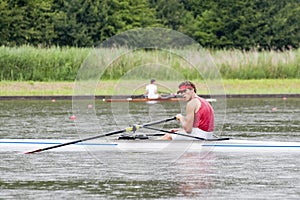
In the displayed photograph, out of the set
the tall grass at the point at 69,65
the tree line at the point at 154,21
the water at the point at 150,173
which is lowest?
the water at the point at 150,173

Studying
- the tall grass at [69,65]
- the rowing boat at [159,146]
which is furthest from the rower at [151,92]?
the rowing boat at [159,146]

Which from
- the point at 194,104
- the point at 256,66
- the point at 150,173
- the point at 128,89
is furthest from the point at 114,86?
the point at 150,173

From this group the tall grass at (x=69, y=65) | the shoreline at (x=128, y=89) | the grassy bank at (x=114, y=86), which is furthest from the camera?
the tall grass at (x=69, y=65)

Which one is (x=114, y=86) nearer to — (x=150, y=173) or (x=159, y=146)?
(x=159, y=146)

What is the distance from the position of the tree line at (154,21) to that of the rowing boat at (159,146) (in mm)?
44007

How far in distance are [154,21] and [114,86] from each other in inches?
1094

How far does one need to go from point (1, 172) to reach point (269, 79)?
33.7m

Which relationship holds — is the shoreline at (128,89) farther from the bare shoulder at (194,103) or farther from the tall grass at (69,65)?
the bare shoulder at (194,103)

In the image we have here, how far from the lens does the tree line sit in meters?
67.4

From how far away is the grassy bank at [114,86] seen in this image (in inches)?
1748

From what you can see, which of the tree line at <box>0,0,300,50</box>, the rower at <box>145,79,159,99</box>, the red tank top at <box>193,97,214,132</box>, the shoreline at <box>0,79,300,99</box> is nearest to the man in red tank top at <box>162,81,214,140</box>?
the red tank top at <box>193,97,214,132</box>

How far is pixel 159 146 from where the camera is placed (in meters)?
20.3

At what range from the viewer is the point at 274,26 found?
2913 inches

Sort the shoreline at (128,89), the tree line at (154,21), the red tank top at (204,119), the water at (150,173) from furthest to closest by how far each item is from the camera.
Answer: the tree line at (154,21) → the shoreline at (128,89) → the red tank top at (204,119) → the water at (150,173)
